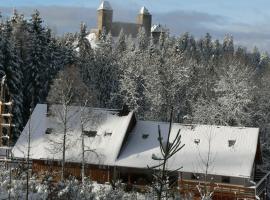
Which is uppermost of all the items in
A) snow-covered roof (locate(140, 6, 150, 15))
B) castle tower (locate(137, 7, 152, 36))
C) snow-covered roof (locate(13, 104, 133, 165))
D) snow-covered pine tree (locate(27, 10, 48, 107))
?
snow-covered roof (locate(140, 6, 150, 15))

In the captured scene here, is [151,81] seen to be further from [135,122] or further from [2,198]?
[2,198]

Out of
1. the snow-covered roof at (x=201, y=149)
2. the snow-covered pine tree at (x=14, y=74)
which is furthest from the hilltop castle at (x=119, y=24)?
the snow-covered roof at (x=201, y=149)

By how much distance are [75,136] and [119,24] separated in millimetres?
142155

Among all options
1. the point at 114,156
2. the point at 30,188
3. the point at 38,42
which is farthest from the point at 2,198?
the point at 38,42

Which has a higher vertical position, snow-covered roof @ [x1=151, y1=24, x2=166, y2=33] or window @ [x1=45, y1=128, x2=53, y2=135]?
snow-covered roof @ [x1=151, y1=24, x2=166, y2=33]

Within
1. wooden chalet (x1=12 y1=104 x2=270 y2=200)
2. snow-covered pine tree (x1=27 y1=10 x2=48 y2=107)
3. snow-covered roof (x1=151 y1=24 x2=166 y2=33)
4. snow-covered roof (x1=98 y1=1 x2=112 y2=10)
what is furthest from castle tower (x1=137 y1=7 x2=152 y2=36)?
wooden chalet (x1=12 y1=104 x2=270 y2=200)

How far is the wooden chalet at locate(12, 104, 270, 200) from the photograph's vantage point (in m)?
35.8

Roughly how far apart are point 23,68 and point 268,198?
28778mm

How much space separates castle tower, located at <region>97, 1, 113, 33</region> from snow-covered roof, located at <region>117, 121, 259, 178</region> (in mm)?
132739

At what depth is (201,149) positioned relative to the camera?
125 feet

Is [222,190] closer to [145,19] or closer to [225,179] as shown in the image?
[225,179]

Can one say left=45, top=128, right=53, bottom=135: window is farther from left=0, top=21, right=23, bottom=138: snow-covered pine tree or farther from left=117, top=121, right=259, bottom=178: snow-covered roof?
left=0, top=21, right=23, bottom=138: snow-covered pine tree

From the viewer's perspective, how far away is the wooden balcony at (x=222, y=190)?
1361 inches

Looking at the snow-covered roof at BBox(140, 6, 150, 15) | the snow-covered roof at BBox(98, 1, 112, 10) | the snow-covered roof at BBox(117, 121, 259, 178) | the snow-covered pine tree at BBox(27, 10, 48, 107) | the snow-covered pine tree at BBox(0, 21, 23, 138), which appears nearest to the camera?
the snow-covered roof at BBox(117, 121, 259, 178)
